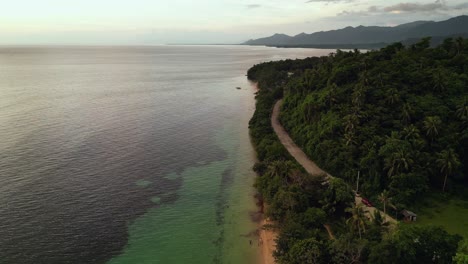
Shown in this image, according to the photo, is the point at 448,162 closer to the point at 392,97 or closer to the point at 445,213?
the point at 445,213

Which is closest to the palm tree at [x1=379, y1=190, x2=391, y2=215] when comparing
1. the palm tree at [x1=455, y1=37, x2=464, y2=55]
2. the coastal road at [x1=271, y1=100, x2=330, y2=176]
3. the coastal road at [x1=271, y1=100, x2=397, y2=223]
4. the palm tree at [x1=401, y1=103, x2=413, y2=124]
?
the coastal road at [x1=271, y1=100, x2=397, y2=223]

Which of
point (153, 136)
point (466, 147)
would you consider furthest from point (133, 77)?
point (466, 147)

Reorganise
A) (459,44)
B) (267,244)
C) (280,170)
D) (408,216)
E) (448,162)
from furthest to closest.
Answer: (459,44) < (280,170) < (448,162) < (408,216) < (267,244)

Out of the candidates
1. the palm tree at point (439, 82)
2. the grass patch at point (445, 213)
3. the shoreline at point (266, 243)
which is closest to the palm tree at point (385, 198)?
the grass patch at point (445, 213)

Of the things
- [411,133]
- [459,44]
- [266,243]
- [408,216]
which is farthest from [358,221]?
[459,44]

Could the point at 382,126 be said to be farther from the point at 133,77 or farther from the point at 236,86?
the point at 133,77
